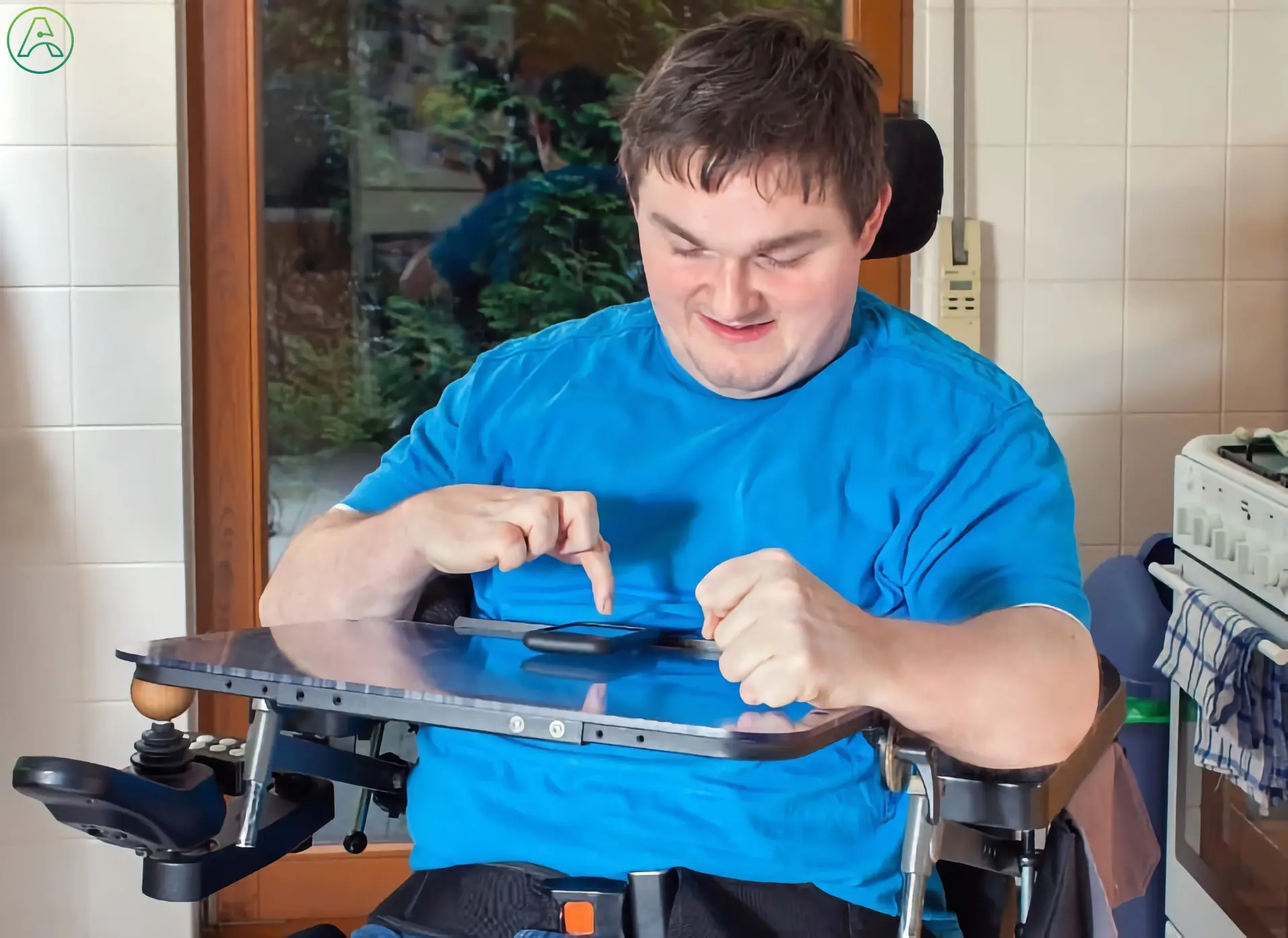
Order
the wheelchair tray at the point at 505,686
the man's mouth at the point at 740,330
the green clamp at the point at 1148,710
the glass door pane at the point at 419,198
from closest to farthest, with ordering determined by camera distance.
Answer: the wheelchair tray at the point at 505,686
the man's mouth at the point at 740,330
the green clamp at the point at 1148,710
the glass door pane at the point at 419,198

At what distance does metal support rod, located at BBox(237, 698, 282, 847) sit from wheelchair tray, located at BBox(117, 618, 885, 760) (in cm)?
5

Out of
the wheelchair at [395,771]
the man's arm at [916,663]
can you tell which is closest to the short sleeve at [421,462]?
the wheelchair at [395,771]

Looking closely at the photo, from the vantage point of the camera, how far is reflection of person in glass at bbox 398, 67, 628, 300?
233 cm

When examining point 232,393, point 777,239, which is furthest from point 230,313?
point 777,239

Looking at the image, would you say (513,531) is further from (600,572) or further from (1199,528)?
(1199,528)

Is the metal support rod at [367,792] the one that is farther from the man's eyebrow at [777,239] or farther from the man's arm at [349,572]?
the man's eyebrow at [777,239]

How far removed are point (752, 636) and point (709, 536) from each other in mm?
345

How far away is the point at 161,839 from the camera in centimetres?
100

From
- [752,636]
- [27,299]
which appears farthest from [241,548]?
[752,636]

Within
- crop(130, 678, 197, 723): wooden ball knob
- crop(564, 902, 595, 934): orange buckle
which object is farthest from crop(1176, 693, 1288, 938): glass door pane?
crop(130, 678, 197, 723): wooden ball knob

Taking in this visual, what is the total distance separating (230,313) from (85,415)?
283mm

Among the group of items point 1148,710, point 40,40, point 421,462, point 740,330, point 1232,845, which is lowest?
point 1232,845

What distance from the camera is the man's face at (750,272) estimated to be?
1.04 metres

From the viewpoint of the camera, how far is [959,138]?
2191 mm
